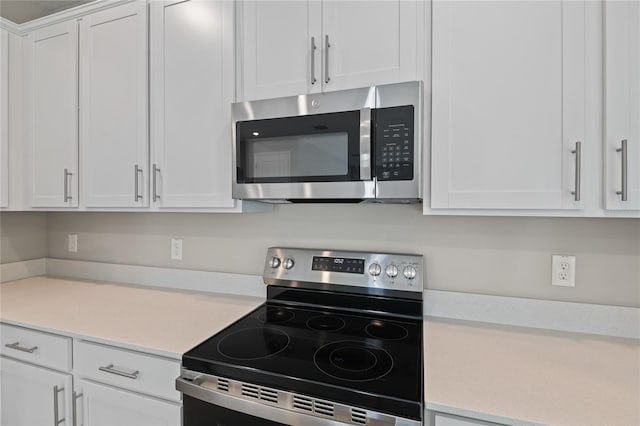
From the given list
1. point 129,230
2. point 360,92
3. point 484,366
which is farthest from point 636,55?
point 129,230

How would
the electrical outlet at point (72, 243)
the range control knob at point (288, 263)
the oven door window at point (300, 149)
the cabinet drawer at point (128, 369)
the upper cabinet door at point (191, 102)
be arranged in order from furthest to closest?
1. the electrical outlet at point (72, 243)
2. the range control knob at point (288, 263)
3. the upper cabinet door at point (191, 102)
4. the oven door window at point (300, 149)
5. the cabinet drawer at point (128, 369)

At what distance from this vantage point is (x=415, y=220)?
1455 millimetres

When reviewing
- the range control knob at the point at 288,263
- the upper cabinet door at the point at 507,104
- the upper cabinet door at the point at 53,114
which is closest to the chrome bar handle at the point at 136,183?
the upper cabinet door at the point at 53,114

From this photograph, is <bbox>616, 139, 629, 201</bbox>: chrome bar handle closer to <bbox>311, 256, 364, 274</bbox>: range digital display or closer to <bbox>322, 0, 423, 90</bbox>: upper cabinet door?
<bbox>322, 0, 423, 90</bbox>: upper cabinet door

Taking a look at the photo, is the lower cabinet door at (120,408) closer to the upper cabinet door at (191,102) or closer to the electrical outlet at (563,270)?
the upper cabinet door at (191,102)

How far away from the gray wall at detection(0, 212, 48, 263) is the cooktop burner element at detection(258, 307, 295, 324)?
1895 millimetres

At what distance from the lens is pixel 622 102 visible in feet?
3.08

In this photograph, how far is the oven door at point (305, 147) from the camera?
3.90ft

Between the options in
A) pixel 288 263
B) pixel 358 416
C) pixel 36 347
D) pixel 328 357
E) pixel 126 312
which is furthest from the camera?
pixel 288 263

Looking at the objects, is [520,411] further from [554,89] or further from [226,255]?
[226,255]

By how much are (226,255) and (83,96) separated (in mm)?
1156

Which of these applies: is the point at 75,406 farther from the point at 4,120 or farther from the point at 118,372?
the point at 4,120

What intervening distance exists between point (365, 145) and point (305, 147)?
0.25 meters

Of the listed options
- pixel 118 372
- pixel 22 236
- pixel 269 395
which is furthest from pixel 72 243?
pixel 269 395
